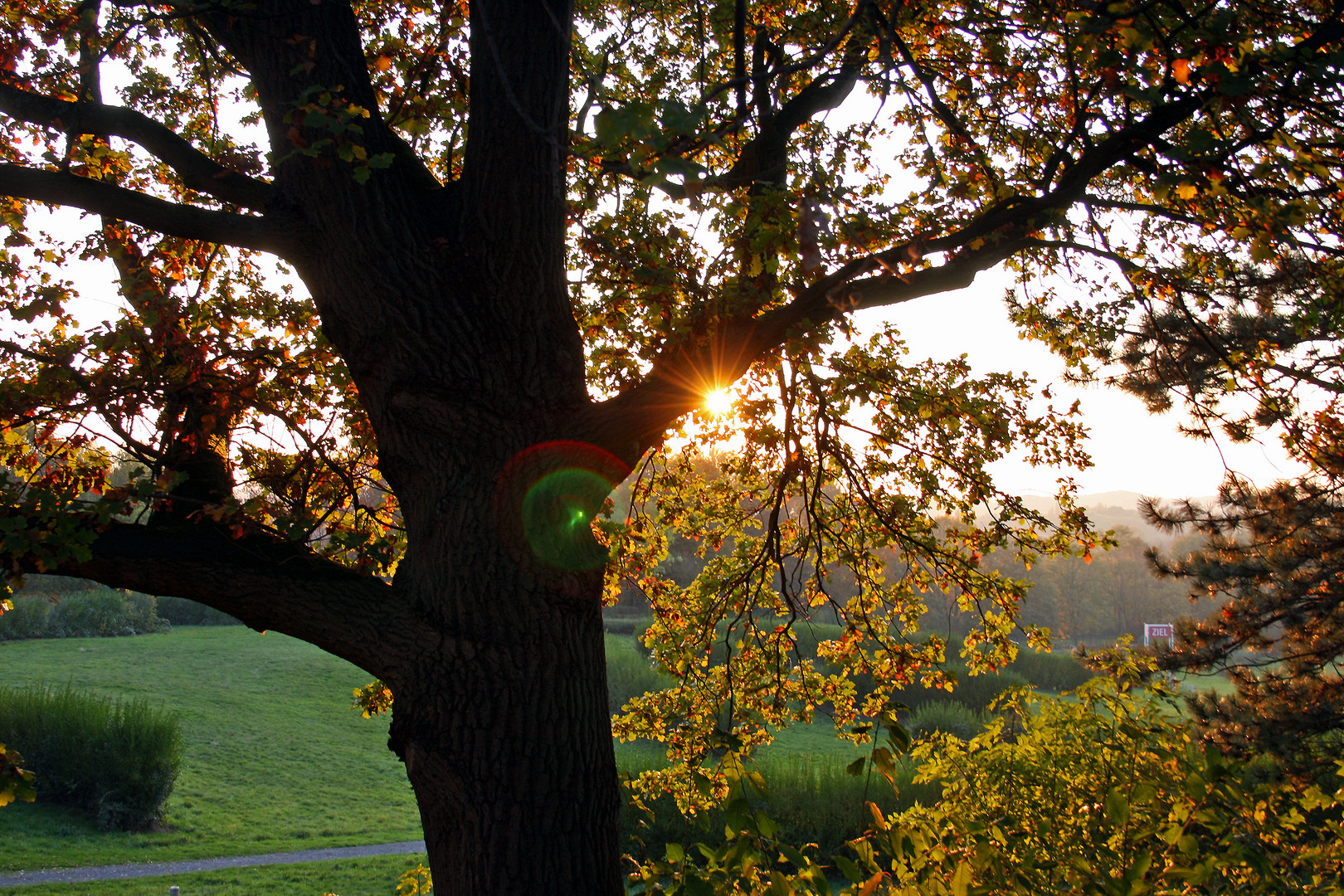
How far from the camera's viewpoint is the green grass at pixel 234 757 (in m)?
10.9

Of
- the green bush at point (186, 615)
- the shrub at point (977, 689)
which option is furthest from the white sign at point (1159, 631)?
the green bush at point (186, 615)

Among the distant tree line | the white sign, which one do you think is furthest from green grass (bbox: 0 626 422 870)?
the distant tree line

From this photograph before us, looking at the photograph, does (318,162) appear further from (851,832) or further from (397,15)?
(851,832)

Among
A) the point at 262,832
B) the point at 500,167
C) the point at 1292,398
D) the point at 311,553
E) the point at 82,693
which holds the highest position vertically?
the point at 500,167

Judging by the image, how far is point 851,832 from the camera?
1098 centimetres

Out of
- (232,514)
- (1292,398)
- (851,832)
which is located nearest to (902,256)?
(232,514)

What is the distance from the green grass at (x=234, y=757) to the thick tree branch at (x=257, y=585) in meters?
10.2

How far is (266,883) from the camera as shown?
31.1ft

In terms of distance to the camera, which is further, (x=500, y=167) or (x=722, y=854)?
(x=500, y=167)

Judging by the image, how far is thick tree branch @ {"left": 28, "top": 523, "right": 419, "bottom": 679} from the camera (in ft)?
8.77

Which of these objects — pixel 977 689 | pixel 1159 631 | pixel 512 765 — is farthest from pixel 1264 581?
pixel 977 689

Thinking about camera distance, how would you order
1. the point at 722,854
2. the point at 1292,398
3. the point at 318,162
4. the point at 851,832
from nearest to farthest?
the point at 722,854 < the point at 318,162 < the point at 1292,398 < the point at 851,832

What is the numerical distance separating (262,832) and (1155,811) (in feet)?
39.1

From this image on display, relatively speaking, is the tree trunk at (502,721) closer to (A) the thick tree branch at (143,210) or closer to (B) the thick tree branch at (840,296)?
(B) the thick tree branch at (840,296)
